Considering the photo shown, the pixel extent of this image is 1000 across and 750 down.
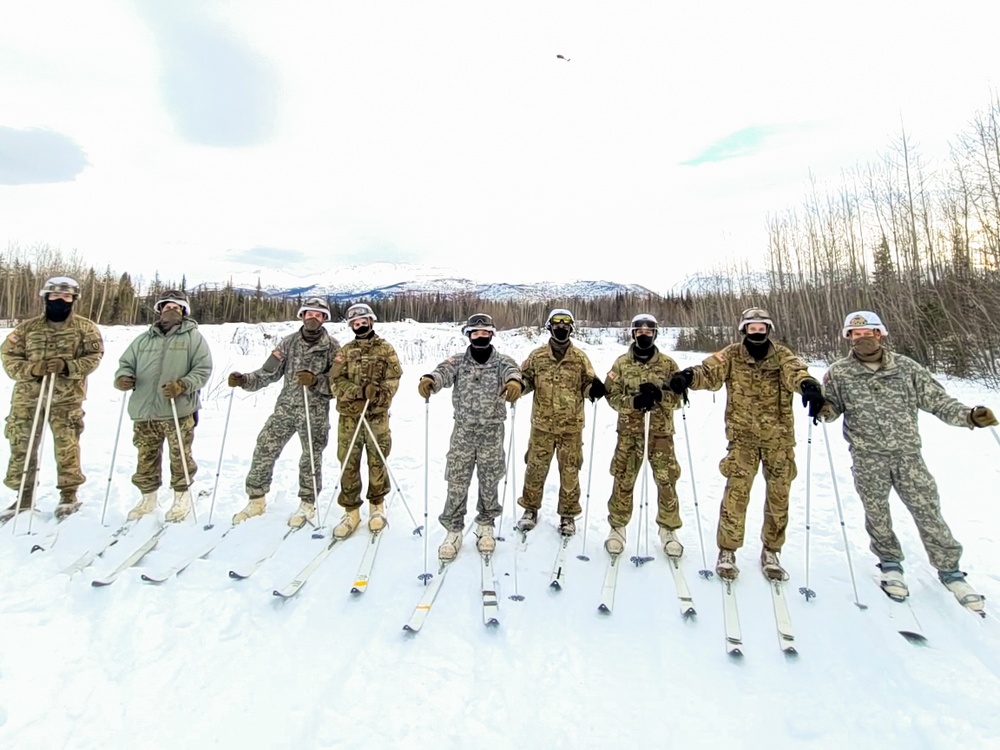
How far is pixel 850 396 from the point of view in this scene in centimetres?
391

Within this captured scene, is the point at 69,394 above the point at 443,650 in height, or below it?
above

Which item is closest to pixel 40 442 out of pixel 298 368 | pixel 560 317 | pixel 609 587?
pixel 298 368

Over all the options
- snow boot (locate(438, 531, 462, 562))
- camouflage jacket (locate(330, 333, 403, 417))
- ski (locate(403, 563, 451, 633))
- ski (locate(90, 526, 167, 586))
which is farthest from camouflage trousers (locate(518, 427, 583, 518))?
ski (locate(90, 526, 167, 586))

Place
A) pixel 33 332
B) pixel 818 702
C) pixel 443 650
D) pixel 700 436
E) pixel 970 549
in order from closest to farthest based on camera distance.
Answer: pixel 818 702, pixel 443 650, pixel 970 549, pixel 33 332, pixel 700 436

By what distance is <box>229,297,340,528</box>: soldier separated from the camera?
499 centimetres

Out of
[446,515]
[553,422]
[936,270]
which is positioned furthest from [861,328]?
[936,270]

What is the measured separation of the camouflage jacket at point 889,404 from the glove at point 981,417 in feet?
0.39

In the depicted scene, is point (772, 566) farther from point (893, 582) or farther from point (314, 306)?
point (314, 306)

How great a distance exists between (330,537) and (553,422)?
2.38m

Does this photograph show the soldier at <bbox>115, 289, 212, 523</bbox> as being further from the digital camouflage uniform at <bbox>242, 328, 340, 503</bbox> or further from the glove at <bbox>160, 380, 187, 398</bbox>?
the digital camouflage uniform at <bbox>242, 328, 340, 503</bbox>

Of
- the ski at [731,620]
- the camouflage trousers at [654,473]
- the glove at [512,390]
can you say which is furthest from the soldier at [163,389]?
the ski at [731,620]

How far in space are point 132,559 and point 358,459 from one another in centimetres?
195

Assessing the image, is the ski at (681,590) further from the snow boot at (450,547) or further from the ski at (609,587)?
the snow boot at (450,547)

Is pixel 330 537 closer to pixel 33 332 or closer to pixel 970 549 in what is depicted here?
pixel 33 332
